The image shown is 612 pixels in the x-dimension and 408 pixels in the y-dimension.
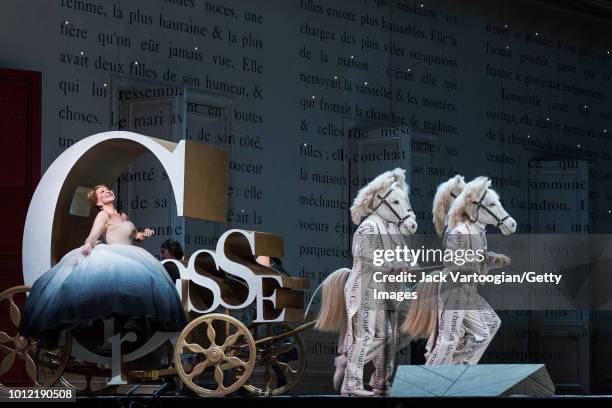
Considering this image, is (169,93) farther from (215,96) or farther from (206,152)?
(206,152)

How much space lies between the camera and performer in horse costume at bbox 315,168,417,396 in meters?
10.4

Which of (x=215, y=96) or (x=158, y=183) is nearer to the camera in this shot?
(x=158, y=183)

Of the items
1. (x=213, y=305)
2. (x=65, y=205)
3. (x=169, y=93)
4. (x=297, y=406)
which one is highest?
(x=169, y=93)

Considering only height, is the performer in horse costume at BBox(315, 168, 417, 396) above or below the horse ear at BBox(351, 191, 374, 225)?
below

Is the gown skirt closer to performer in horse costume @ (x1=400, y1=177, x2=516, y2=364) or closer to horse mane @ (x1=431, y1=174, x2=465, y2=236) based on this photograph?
performer in horse costume @ (x1=400, y1=177, x2=516, y2=364)

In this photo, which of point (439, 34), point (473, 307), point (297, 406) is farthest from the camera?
point (439, 34)

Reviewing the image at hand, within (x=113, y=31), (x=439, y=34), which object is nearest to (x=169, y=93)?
(x=113, y=31)

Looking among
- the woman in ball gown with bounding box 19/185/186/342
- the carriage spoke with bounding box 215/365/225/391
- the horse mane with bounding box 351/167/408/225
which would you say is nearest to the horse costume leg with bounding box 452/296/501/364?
the horse mane with bounding box 351/167/408/225

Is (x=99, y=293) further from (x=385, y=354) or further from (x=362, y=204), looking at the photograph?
(x=362, y=204)

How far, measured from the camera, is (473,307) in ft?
35.8

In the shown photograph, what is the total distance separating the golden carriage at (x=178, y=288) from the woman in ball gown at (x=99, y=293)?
235 millimetres

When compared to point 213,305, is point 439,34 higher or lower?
higher

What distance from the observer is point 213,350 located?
386 inches

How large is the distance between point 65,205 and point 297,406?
2.20 meters
